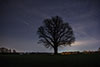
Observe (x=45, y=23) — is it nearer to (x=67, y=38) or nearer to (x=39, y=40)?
(x=39, y=40)

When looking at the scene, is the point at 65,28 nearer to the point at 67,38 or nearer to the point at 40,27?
the point at 67,38

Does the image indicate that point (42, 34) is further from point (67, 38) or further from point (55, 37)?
point (67, 38)

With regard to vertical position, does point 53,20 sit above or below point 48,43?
above

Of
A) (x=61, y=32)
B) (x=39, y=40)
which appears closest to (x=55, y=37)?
(x=61, y=32)

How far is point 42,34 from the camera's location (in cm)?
3338

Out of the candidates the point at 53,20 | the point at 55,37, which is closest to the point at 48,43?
the point at 55,37

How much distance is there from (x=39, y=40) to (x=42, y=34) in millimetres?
2031

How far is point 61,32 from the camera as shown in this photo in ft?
111

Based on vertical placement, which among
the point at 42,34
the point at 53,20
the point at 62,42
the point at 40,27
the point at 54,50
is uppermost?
the point at 53,20

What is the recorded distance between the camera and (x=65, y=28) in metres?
33.9

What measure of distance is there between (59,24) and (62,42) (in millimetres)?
5492

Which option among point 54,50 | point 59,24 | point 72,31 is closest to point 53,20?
point 59,24

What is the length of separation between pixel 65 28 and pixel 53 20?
14.1 ft

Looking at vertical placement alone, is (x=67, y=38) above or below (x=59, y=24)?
below
